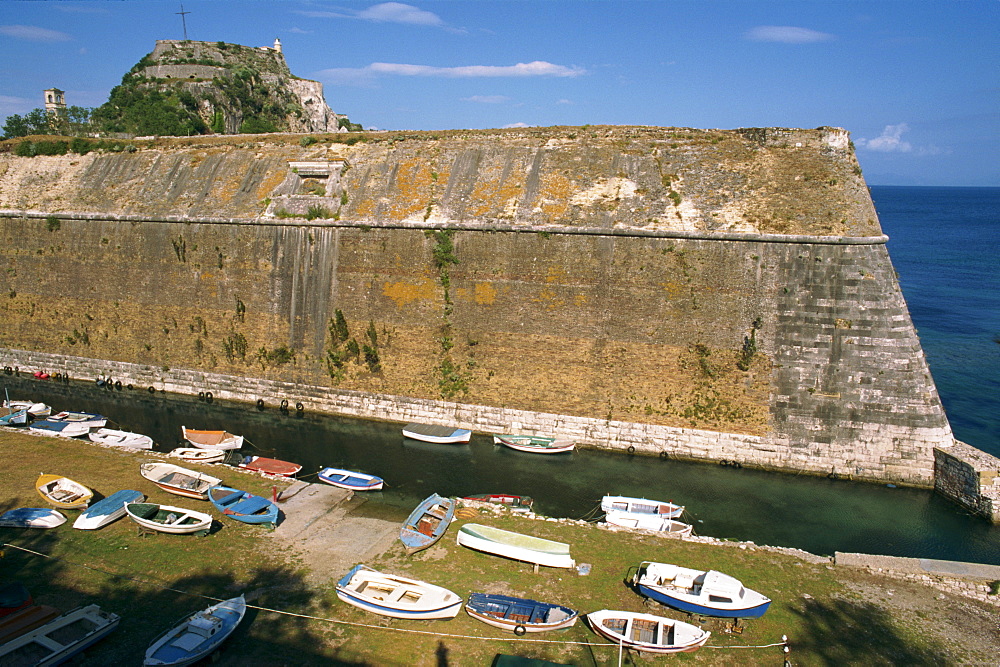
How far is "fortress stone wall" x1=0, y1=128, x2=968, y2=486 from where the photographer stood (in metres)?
16.8

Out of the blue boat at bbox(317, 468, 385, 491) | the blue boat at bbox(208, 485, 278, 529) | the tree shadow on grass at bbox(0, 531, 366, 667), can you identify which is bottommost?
the tree shadow on grass at bbox(0, 531, 366, 667)

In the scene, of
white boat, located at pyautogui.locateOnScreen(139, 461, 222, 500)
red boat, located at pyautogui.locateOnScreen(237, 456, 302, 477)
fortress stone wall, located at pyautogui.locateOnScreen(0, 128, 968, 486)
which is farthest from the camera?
fortress stone wall, located at pyautogui.locateOnScreen(0, 128, 968, 486)

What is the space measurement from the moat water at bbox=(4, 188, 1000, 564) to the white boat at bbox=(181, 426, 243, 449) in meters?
0.73

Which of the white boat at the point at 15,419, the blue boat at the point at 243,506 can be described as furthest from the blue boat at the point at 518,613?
the white boat at the point at 15,419

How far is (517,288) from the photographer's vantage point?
19.1 metres

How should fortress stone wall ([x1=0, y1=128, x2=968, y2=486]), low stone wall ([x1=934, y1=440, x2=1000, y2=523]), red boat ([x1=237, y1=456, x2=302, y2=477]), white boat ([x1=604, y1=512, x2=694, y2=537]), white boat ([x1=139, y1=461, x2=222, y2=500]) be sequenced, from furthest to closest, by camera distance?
fortress stone wall ([x1=0, y1=128, x2=968, y2=486]), red boat ([x1=237, y1=456, x2=302, y2=477]), low stone wall ([x1=934, y1=440, x2=1000, y2=523]), white boat ([x1=139, y1=461, x2=222, y2=500]), white boat ([x1=604, y1=512, x2=694, y2=537])

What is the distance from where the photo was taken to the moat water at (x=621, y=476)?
14492 mm

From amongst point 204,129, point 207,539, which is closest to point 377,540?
point 207,539

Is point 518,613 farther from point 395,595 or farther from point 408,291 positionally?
point 408,291

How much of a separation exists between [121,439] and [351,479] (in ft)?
25.2

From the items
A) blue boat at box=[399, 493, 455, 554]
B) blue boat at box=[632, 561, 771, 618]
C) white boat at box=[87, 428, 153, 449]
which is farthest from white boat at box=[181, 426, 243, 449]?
blue boat at box=[632, 561, 771, 618]

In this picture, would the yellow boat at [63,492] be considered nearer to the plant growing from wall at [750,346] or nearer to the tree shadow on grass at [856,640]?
the tree shadow on grass at [856,640]

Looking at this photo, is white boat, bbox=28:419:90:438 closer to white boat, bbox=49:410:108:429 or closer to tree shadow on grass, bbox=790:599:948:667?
white boat, bbox=49:410:108:429

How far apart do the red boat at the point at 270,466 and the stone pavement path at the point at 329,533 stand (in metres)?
1.63
